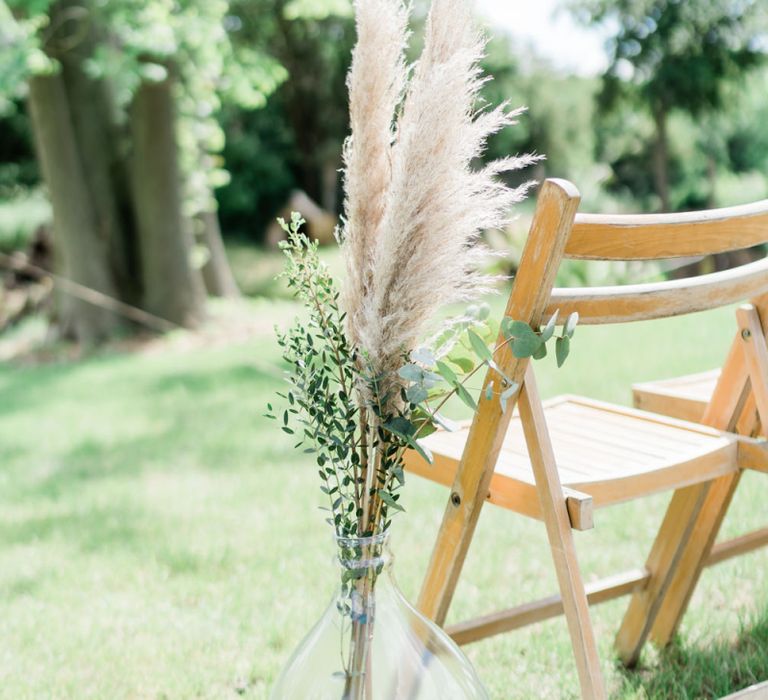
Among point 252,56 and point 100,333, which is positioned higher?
point 252,56

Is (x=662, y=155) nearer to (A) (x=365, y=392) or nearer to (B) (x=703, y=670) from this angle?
(B) (x=703, y=670)

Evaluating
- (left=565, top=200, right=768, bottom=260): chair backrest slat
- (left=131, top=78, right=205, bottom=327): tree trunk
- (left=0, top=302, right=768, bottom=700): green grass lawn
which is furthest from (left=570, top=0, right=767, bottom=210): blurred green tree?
(left=565, top=200, right=768, bottom=260): chair backrest slat

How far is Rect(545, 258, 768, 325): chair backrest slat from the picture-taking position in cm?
148

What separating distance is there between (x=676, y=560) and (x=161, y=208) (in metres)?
6.25

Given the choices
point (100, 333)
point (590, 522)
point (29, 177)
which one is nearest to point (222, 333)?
point (100, 333)

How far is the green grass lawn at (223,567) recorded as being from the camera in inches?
87.0

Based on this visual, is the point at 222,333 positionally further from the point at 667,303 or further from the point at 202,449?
the point at 667,303

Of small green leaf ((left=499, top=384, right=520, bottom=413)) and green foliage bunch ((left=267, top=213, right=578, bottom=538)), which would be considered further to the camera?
small green leaf ((left=499, top=384, right=520, bottom=413))

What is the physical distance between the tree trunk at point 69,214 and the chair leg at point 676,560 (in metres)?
6.19

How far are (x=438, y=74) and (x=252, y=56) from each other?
724 cm

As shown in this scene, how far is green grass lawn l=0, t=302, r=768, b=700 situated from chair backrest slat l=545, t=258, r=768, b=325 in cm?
90

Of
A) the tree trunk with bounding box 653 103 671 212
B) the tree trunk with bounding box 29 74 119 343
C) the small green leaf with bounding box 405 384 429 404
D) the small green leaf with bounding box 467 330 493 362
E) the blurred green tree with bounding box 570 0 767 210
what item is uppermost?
the blurred green tree with bounding box 570 0 767 210

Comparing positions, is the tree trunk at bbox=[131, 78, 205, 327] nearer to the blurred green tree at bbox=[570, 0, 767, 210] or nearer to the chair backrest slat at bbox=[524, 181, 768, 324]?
the chair backrest slat at bbox=[524, 181, 768, 324]

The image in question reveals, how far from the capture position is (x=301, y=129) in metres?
16.6
